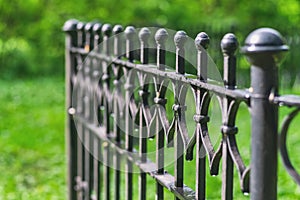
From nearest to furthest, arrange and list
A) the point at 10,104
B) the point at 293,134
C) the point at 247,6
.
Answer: the point at 293,134, the point at 10,104, the point at 247,6

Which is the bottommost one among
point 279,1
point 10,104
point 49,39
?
point 10,104

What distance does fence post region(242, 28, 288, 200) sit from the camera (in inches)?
53.7

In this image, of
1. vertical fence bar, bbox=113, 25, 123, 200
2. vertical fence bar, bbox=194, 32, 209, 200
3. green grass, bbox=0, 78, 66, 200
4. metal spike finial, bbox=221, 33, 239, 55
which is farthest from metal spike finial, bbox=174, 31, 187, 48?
green grass, bbox=0, 78, 66, 200

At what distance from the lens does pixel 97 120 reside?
3.54 metres

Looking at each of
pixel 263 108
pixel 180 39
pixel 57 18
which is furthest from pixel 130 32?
pixel 57 18

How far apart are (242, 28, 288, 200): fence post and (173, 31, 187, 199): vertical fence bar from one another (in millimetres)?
657

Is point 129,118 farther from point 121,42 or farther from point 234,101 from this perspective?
point 234,101

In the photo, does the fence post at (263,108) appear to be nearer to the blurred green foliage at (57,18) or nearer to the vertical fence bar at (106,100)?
the vertical fence bar at (106,100)

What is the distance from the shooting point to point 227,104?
66.2 inches

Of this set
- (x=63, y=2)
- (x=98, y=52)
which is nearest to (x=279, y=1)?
(x=63, y=2)

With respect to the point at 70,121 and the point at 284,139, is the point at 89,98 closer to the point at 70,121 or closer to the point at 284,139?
the point at 70,121

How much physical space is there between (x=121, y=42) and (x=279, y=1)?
13.7 metres

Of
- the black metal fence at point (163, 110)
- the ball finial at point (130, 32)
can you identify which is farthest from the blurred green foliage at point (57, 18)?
the ball finial at point (130, 32)

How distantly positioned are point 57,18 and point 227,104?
14.0m
